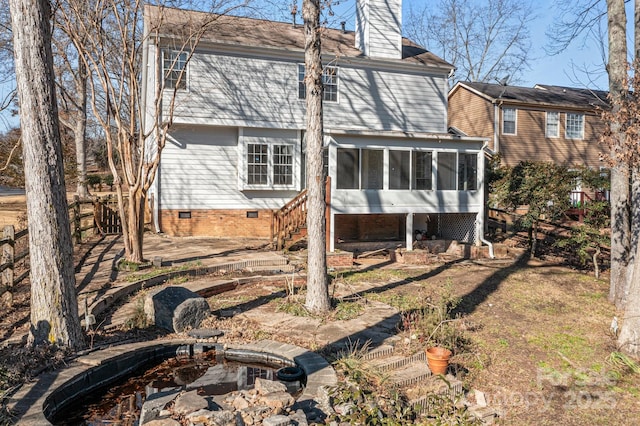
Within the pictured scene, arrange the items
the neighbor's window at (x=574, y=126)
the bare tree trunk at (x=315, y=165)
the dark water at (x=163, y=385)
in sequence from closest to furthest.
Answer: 1. the dark water at (x=163, y=385)
2. the bare tree trunk at (x=315, y=165)
3. the neighbor's window at (x=574, y=126)

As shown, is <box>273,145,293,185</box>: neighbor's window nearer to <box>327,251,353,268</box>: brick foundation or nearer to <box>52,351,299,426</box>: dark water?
<box>327,251,353,268</box>: brick foundation

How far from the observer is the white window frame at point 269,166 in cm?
1566

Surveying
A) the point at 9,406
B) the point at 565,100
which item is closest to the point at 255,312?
the point at 9,406

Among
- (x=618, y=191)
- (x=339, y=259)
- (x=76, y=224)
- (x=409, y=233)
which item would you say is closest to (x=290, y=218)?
(x=339, y=259)

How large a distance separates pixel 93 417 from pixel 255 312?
3345 millimetres

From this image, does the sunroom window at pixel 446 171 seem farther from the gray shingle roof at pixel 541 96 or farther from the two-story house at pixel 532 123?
the gray shingle roof at pixel 541 96

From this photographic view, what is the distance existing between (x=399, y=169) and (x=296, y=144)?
4092 mm

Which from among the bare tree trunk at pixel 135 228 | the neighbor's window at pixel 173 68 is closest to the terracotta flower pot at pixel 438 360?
the bare tree trunk at pixel 135 228

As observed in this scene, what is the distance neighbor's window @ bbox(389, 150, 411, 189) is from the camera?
46.3ft

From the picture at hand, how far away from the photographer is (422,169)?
14.6 meters

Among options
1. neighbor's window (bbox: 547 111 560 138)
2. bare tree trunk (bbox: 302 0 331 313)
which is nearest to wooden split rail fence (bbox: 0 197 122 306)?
bare tree trunk (bbox: 302 0 331 313)

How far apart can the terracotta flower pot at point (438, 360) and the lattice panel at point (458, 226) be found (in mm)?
10292

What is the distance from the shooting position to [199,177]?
15.5m

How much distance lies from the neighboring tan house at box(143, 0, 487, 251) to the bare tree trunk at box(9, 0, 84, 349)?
8.40 metres
